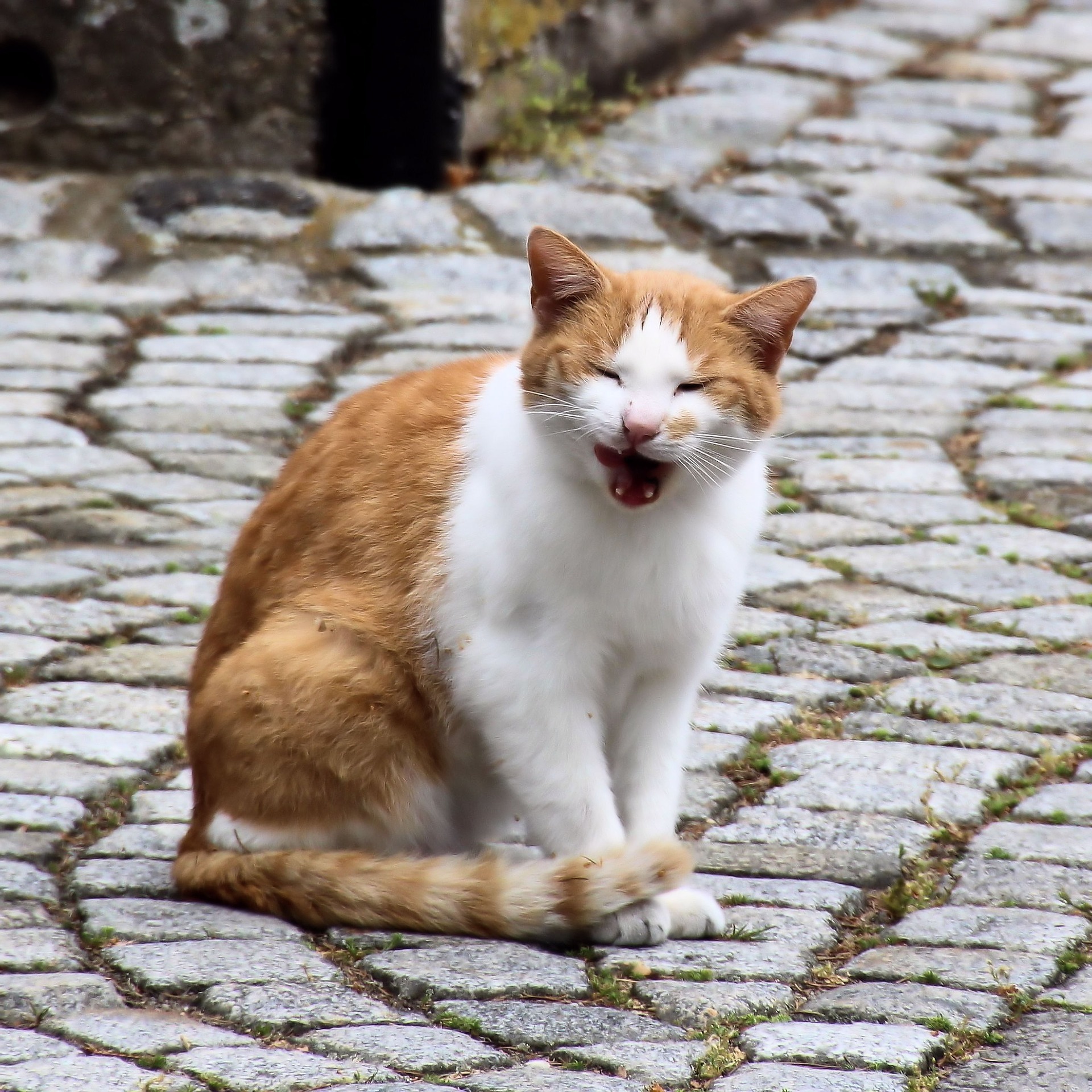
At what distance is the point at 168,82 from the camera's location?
6977 mm

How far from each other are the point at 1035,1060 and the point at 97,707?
2216 mm

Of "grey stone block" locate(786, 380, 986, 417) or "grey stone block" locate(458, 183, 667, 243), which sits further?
"grey stone block" locate(458, 183, 667, 243)

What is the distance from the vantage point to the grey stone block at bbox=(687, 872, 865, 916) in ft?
9.61

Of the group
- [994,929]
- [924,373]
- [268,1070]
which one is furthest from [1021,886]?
[924,373]

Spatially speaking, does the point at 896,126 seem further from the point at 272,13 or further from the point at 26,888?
the point at 26,888

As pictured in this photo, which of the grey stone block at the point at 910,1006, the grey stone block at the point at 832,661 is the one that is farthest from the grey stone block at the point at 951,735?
the grey stone block at the point at 910,1006

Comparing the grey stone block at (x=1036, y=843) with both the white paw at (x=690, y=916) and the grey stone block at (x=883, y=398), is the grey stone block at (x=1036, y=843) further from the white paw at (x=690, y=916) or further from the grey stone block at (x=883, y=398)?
the grey stone block at (x=883, y=398)

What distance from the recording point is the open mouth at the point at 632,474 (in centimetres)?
281

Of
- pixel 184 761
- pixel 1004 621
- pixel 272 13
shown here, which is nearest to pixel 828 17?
pixel 272 13

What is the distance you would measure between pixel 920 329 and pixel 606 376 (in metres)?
3.87

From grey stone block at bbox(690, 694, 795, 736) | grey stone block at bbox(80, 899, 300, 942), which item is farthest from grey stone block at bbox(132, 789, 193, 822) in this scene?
grey stone block at bbox(690, 694, 795, 736)

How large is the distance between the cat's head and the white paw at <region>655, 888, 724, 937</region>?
2.22 feet

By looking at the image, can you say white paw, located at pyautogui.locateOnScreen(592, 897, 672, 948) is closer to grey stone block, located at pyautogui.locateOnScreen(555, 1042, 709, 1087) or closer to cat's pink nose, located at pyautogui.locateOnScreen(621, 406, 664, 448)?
grey stone block, located at pyautogui.locateOnScreen(555, 1042, 709, 1087)

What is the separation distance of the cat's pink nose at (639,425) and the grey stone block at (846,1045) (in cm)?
93
